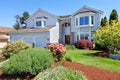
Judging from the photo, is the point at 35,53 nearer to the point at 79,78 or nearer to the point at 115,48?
the point at 79,78

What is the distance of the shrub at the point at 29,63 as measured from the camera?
1115 centimetres

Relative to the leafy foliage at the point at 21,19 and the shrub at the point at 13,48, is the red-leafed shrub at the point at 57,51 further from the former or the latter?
the leafy foliage at the point at 21,19

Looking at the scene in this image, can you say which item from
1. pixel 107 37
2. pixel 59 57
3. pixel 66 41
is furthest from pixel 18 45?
pixel 66 41

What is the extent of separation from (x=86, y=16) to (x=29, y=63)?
23.3 m

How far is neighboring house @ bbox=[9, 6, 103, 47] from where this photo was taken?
108 ft

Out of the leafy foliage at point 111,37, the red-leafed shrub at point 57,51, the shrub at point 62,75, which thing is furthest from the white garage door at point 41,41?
the shrub at point 62,75

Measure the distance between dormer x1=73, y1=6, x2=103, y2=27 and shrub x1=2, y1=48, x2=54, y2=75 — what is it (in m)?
21.9

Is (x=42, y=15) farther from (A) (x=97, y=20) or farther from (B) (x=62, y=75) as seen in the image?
(B) (x=62, y=75)

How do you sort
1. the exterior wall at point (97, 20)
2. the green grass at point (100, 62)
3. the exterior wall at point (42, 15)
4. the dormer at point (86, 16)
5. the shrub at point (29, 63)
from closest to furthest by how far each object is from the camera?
1. the shrub at point (29, 63)
2. the green grass at point (100, 62)
3. the exterior wall at point (97, 20)
4. the dormer at point (86, 16)
5. the exterior wall at point (42, 15)

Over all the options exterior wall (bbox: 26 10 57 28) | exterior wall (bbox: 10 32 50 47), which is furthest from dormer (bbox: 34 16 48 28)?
exterior wall (bbox: 10 32 50 47)

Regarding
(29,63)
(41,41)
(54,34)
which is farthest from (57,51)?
(41,41)

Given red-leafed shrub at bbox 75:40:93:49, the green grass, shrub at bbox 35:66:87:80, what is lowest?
the green grass

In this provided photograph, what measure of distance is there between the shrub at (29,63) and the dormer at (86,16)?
861 inches

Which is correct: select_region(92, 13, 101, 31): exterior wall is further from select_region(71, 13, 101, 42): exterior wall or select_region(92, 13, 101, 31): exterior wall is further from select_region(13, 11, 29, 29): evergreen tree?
select_region(13, 11, 29, 29): evergreen tree
